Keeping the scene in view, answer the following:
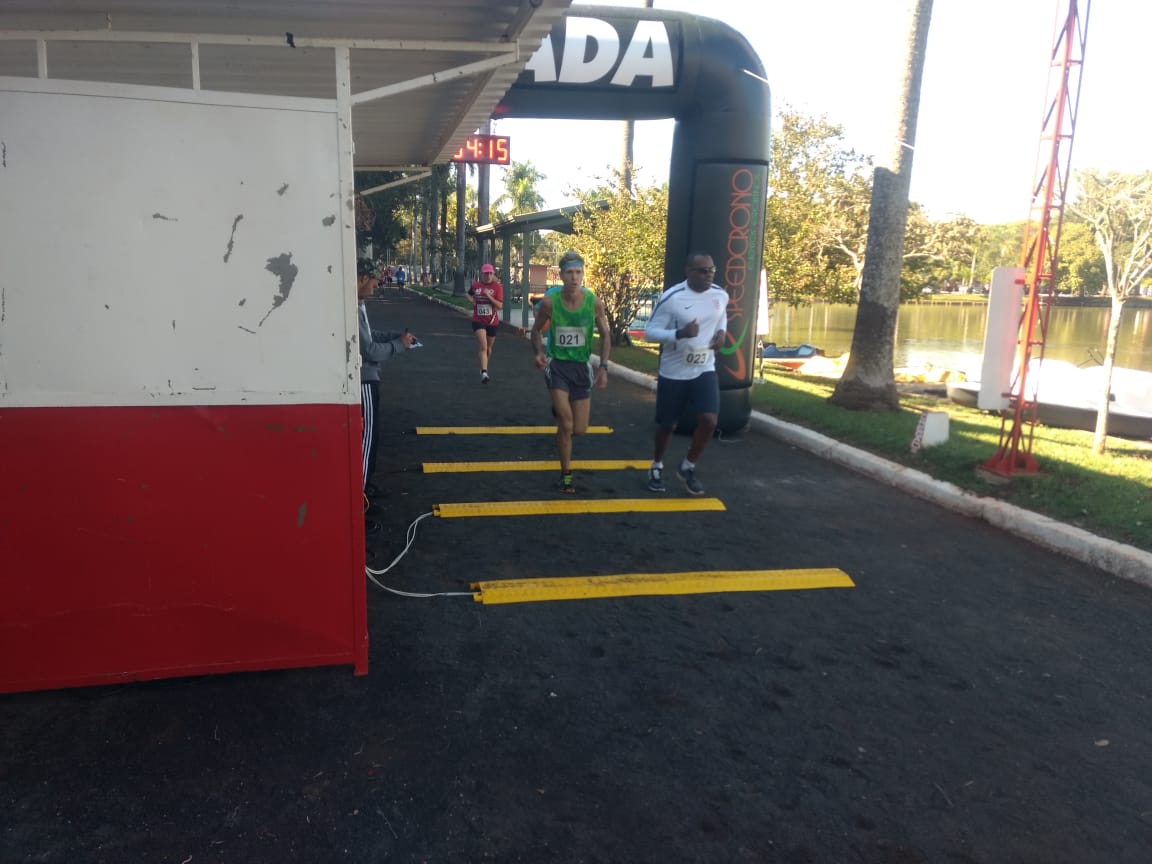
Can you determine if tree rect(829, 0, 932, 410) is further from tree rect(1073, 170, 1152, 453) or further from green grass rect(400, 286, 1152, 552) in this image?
tree rect(1073, 170, 1152, 453)

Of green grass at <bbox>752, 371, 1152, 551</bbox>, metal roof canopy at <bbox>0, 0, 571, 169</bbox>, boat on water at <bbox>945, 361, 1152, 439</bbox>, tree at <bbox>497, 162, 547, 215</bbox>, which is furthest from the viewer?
tree at <bbox>497, 162, 547, 215</bbox>

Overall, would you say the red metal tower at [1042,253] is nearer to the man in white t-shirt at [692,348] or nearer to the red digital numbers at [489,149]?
the man in white t-shirt at [692,348]

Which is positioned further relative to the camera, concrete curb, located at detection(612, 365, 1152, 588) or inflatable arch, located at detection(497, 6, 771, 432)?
inflatable arch, located at detection(497, 6, 771, 432)

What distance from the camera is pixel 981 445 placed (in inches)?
312

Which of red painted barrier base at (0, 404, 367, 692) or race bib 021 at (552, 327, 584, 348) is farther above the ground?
race bib 021 at (552, 327, 584, 348)

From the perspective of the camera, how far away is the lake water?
32.6m

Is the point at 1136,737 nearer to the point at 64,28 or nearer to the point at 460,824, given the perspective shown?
the point at 460,824

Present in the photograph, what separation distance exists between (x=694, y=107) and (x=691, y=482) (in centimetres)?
415

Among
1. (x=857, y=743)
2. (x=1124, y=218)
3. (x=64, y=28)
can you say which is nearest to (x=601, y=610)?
(x=857, y=743)

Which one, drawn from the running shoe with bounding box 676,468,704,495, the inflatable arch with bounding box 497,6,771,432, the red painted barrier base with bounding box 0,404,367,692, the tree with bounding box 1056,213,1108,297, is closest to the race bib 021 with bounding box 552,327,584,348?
the running shoe with bounding box 676,468,704,495

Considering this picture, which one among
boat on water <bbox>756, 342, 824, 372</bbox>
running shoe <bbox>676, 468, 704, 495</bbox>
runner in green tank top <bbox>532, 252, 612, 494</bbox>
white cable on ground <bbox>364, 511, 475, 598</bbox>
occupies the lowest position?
boat on water <bbox>756, 342, 824, 372</bbox>

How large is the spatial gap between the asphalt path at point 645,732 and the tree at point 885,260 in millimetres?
5021

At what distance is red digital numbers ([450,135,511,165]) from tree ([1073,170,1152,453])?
2078 centimetres

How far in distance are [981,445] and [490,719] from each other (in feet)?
21.3
